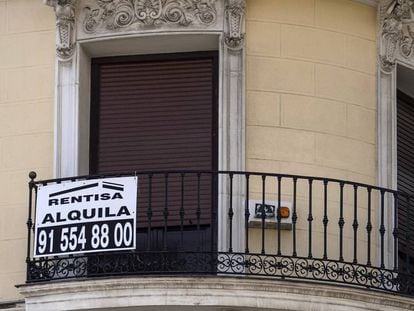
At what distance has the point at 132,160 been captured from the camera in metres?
23.2

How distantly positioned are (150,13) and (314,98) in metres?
2.04

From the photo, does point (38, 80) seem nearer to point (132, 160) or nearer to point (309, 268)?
point (132, 160)

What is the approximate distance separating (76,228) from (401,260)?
12.4 ft

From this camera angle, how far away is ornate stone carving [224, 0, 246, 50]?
75.6ft

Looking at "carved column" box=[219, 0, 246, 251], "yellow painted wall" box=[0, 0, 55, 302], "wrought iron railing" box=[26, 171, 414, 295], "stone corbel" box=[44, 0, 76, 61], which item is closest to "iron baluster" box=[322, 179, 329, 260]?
"wrought iron railing" box=[26, 171, 414, 295]

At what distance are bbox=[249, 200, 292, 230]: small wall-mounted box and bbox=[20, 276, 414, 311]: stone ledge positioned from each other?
0.90 metres

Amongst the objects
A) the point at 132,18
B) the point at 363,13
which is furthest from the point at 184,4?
the point at 363,13

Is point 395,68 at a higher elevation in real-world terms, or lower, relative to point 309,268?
higher

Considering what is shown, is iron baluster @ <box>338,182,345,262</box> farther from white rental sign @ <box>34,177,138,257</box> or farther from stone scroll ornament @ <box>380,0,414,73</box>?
white rental sign @ <box>34,177,138,257</box>

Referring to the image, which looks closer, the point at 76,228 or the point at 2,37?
the point at 76,228

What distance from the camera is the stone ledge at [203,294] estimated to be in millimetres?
21469

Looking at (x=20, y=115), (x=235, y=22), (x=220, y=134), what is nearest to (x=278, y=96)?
(x=220, y=134)

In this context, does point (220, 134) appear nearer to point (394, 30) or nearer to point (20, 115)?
point (20, 115)

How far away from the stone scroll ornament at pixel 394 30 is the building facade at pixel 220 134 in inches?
0.9
